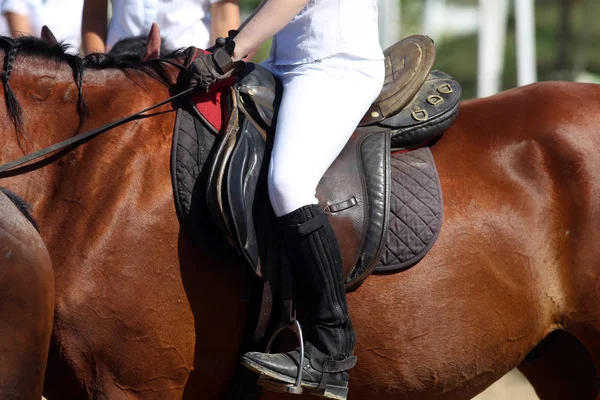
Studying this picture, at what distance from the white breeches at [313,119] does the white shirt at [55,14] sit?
1.84 m

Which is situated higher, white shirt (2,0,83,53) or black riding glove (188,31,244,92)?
white shirt (2,0,83,53)

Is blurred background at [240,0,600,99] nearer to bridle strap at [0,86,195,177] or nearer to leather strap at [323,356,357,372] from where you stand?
bridle strap at [0,86,195,177]

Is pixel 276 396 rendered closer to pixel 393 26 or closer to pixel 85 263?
pixel 85 263

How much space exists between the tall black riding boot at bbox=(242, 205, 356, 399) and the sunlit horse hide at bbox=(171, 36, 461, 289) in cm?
9

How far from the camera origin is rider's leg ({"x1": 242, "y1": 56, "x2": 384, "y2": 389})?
2.56 metres

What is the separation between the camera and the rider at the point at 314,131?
257 cm

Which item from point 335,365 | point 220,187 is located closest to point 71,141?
point 220,187

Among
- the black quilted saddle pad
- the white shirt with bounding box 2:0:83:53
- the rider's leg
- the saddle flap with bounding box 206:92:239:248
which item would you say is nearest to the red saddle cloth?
the saddle flap with bounding box 206:92:239:248

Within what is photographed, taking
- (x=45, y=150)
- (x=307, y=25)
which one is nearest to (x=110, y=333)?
(x=45, y=150)

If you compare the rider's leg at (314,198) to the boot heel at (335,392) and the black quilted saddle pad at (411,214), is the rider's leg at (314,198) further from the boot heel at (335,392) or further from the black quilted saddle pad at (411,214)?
the black quilted saddle pad at (411,214)

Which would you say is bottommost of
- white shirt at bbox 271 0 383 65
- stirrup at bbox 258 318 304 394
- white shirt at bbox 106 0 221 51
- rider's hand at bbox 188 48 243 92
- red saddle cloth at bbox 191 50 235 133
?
stirrup at bbox 258 318 304 394

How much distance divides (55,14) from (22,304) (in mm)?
2493

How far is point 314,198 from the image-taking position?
2598mm

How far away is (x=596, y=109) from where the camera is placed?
10.3 feet
